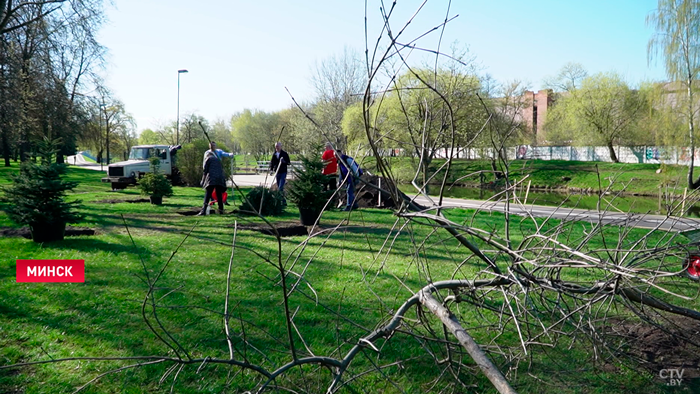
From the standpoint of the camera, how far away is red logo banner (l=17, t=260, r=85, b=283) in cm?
546

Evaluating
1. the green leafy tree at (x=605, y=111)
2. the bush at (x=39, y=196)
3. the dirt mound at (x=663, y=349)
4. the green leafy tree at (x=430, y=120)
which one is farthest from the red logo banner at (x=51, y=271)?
the green leafy tree at (x=605, y=111)

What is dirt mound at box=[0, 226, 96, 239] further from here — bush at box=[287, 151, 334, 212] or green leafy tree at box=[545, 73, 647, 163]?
green leafy tree at box=[545, 73, 647, 163]

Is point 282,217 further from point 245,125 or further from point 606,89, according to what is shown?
point 245,125

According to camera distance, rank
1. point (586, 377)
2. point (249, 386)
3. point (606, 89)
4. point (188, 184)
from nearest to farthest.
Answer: point (249, 386)
point (586, 377)
point (188, 184)
point (606, 89)

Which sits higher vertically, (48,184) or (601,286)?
(48,184)

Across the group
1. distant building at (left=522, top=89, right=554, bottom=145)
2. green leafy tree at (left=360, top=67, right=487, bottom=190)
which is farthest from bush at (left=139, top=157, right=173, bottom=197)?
distant building at (left=522, top=89, right=554, bottom=145)

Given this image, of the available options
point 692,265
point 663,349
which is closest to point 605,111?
point 663,349

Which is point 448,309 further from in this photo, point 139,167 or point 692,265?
point 139,167

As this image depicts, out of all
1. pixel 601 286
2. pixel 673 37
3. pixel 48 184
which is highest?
pixel 673 37

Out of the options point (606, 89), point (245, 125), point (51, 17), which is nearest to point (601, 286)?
point (51, 17)

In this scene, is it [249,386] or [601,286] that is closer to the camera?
[601,286]

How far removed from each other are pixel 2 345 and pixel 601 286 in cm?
412

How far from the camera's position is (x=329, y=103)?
1719 inches

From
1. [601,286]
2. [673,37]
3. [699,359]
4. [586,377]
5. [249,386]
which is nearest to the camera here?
[601,286]
